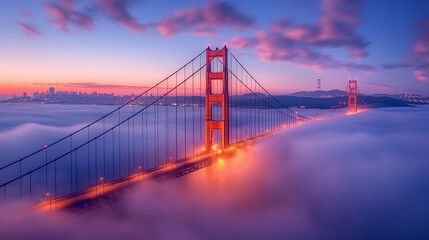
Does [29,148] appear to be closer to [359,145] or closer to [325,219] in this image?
[325,219]

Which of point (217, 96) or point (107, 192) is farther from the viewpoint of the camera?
point (217, 96)

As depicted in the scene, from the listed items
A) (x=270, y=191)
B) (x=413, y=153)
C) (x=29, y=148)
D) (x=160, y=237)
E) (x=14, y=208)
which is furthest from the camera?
(x=29, y=148)

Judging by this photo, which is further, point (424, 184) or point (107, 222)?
point (424, 184)

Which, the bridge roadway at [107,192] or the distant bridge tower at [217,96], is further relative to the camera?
the distant bridge tower at [217,96]

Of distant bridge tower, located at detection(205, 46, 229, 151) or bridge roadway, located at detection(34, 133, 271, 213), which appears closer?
bridge roadway, located at detection(34, 133, 271, 213)

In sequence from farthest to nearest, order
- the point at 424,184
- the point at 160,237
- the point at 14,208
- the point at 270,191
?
the point at 424,184, the point at 270,191, the point at 14,208, the point at 160,237

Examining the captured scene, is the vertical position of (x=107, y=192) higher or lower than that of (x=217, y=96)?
lower

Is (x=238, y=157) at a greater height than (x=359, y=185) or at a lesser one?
greater

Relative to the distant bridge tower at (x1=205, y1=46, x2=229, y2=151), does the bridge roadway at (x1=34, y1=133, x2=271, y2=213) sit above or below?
below

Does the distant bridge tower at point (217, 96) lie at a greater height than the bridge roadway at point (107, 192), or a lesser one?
greater

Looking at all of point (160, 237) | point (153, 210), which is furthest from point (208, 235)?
point (153, 210)
